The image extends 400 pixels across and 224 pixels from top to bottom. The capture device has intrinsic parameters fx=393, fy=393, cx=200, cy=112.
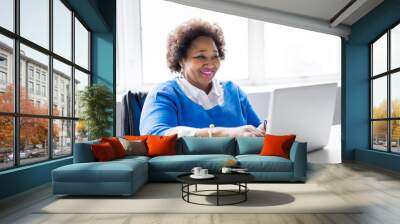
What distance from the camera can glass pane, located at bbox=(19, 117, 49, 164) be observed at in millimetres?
5074

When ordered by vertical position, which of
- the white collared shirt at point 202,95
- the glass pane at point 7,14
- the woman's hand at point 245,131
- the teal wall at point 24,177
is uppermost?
the glass pane at point 7,14

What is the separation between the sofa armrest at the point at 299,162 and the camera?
544 centimetres

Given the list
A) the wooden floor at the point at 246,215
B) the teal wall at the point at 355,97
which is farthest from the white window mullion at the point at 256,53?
the wooden floor at the point at 246,215

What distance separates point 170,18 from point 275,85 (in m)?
2.96

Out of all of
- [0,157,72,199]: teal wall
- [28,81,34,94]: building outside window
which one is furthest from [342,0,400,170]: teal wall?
[28,81,34,94]: building outside window

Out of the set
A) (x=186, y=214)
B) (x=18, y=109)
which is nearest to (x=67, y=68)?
(x=18, y=109)

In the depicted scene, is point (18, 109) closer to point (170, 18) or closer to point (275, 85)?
point (170, 18)

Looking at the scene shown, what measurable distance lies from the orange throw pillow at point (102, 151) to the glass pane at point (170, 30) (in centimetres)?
293

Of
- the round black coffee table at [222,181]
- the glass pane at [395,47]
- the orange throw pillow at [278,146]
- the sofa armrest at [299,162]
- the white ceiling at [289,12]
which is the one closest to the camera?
the round black coffee table at [222,181]

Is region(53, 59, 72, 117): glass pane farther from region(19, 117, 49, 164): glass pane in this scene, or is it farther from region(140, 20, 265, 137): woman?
region(140, 20, 265, 137): woman

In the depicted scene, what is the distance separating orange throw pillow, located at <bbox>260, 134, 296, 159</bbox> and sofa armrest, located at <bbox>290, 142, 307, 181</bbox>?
20 cm

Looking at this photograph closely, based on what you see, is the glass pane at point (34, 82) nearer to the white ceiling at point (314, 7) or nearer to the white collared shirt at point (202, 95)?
the white collared shirt at point (202, 95)

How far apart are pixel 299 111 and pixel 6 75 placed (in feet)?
16.8

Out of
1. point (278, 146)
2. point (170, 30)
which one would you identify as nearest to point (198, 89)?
point (170, 30)
